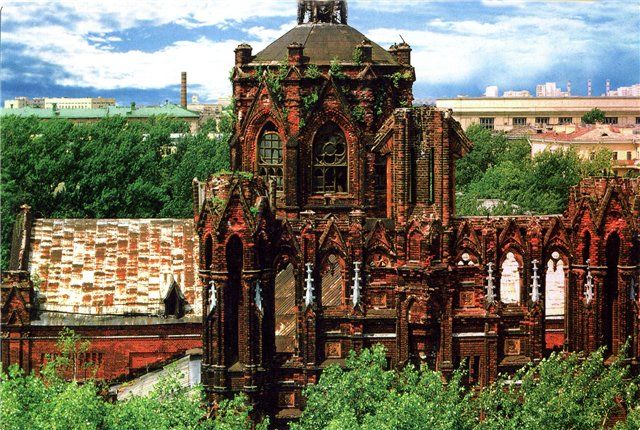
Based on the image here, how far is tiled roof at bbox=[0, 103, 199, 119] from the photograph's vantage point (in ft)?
323

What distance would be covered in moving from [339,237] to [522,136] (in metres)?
107

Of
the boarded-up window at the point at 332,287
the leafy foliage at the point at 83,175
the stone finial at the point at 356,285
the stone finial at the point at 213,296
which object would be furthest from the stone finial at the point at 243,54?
the leafy foliage at the point at 83,175

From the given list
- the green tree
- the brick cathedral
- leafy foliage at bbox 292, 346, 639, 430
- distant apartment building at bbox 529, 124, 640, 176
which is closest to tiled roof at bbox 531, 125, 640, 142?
distant apartment building at bbox 529, 124, 640, 176

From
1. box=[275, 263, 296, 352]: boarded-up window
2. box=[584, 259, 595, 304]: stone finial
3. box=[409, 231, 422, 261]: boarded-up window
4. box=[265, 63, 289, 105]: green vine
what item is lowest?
box=[275, 263, 296, 352]: boarded-up window

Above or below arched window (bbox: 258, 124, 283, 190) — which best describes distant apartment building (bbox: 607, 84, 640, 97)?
above

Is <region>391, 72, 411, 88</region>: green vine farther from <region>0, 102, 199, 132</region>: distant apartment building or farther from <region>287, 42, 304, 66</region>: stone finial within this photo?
<region>0, 102, 199, 132</region>: distant apartment building

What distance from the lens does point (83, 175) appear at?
74688 mm

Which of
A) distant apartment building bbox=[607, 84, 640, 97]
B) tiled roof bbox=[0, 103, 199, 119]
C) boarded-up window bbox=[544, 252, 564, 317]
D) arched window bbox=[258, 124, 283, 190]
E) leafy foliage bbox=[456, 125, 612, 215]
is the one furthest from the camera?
distant apartment building bbox=[607, 84, 640, 97]

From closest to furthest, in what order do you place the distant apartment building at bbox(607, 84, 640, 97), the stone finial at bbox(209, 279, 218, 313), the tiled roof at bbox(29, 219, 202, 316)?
the stone finial at bbox(209, 279, 218, 313) → the tiled roof at bbox(29, 219, 202, 316) → the distant apartment building at bbox(607, 84, 640, 97)

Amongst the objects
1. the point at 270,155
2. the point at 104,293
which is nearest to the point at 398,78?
the point at 270,155

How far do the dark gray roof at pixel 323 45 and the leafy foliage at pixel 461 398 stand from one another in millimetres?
16174

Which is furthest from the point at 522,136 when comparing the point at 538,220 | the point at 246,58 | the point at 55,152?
the point at 538,220

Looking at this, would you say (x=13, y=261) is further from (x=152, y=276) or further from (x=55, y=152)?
(x=55, y=152)

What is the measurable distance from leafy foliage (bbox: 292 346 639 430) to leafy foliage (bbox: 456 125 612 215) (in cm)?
4191
